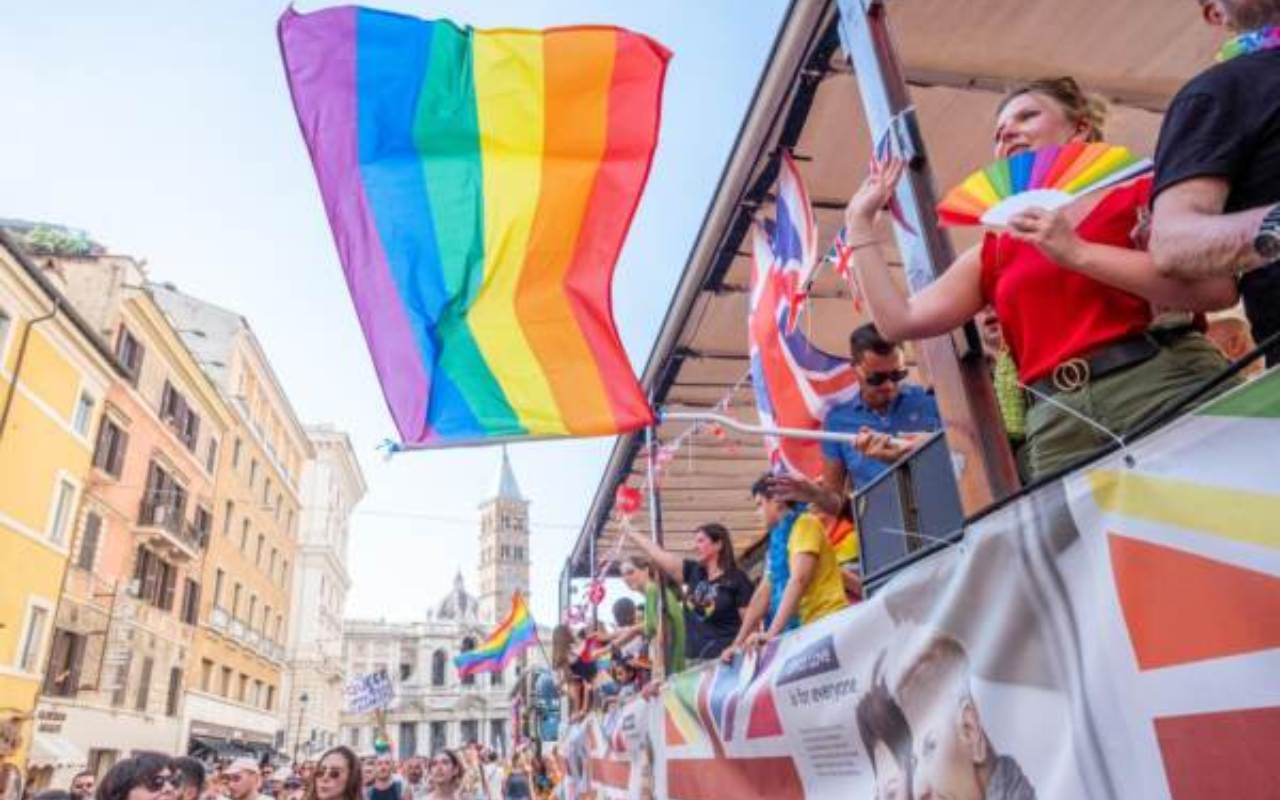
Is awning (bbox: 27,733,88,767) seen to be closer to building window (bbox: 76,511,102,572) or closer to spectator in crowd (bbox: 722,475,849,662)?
building window (bbox: 76,511,102,572)

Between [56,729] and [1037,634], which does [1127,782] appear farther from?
[56,729]

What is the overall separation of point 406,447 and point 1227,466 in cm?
350

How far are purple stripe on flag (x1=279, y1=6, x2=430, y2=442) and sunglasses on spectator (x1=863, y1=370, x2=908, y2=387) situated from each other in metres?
2.26

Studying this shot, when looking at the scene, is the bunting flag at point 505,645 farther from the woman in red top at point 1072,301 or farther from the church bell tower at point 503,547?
the church bell tower at point 503,547

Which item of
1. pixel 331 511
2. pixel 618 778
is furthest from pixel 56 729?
pixel 331 511

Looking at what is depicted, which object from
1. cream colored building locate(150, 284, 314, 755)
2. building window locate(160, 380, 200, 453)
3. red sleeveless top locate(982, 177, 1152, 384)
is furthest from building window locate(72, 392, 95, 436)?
red sleeveless top locate(982, 177, 1152, 384)

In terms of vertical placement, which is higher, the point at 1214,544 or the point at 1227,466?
the point at 1227,466

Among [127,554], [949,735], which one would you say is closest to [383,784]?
[949,735]

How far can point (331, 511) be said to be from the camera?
47.7m

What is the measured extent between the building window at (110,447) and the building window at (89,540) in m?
1.29

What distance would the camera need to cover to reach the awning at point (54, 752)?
16.8 meters

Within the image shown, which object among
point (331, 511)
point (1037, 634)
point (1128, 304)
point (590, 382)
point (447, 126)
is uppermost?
point (331, 511)

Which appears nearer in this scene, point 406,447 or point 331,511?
point 406,447

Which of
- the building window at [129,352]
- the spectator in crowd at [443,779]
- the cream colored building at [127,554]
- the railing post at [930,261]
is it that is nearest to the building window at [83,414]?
the cream colored building at [127,554]
